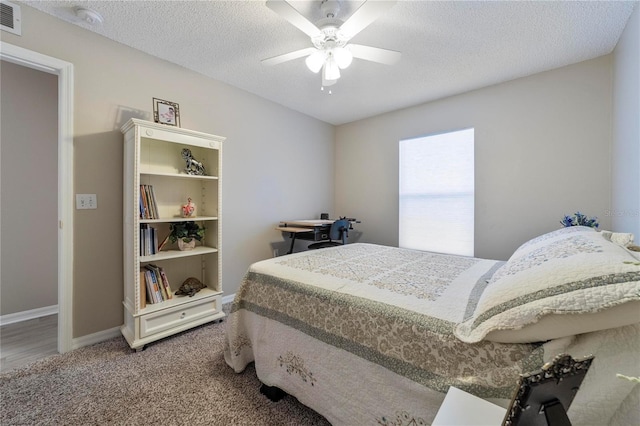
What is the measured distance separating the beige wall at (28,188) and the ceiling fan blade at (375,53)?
3068 millimetres

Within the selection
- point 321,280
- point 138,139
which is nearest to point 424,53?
point 321,280

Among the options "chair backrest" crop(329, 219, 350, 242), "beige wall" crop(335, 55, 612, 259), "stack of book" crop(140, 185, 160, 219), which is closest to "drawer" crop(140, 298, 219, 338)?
"stack of book" crop(140, 185, 160, 219)

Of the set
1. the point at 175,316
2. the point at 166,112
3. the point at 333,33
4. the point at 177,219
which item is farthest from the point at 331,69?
the point at 175,316

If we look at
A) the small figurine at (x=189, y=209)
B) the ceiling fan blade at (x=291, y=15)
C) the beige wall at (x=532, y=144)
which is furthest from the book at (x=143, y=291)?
the beige wall at (x=532, y=144)

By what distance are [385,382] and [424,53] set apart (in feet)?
8.15

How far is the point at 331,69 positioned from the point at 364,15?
482 millimetres

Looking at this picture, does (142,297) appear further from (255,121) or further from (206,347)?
(255,121)

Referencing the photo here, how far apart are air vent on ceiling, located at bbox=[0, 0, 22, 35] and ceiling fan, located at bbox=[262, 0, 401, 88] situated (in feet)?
5.37

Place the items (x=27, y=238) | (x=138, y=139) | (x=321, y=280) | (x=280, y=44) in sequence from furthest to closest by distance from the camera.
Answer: (x=27, y=238) → (x=280, y=44) → (x=138, y=139) → (x=321, y=280)

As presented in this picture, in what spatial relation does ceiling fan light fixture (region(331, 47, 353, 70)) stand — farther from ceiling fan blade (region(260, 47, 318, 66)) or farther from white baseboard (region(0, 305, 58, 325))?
white baseboard (region(0, 305, 58, 325))

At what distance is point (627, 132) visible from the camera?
5.93 ft

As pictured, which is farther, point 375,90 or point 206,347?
point 375,90

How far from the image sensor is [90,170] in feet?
6.50

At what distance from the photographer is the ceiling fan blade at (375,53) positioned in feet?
5.68
